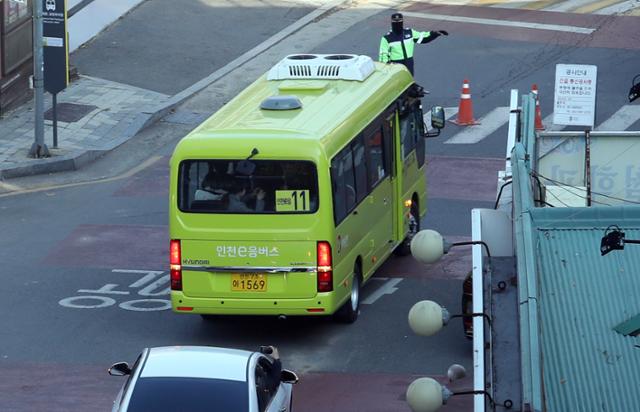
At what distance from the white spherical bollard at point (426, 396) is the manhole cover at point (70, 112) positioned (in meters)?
18.6

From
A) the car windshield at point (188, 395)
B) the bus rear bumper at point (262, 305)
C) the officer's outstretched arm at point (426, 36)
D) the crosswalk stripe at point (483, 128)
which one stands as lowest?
the crosswalk stripe at point (483, 128)

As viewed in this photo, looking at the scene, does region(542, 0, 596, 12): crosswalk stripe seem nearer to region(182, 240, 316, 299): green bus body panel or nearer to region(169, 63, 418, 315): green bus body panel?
region(169, 63, 418, 315): green bus body panel

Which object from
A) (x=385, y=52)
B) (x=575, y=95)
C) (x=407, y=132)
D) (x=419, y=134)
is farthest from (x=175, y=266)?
(x=575, y=95)

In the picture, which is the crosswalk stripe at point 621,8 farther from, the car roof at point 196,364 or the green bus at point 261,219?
the car roof at point 196,364

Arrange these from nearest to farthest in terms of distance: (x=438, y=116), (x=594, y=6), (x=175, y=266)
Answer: (x=175, y=266) → (x=438, y=116) → (x=594, y=6)

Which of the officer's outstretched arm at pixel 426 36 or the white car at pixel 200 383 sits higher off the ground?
the officer's outstretched arm at pixel 426 36

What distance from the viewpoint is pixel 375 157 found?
63.3 ft

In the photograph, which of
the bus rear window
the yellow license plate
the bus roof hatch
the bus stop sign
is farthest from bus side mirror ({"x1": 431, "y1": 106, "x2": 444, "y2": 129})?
the bus stop sign

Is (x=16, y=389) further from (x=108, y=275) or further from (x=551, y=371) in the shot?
(x=551, y=371)

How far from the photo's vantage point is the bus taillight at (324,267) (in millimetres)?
17016

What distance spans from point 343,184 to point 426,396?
7.25 meters

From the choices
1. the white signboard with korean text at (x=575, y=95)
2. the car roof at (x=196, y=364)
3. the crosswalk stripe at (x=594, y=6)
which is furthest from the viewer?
the crosswalk stripe at (x=594, y=6)

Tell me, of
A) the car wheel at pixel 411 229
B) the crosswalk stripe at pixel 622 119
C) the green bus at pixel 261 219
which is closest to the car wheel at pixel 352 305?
the green bus at pixel 261 219

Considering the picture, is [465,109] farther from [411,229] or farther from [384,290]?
[384,290]
